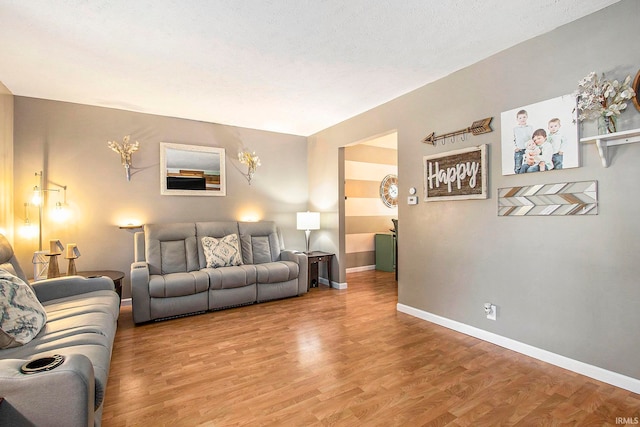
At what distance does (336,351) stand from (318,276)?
2799 millimetres

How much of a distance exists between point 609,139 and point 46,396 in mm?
3516

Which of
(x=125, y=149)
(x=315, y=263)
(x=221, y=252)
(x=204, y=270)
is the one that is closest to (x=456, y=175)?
(x=315, y=263)

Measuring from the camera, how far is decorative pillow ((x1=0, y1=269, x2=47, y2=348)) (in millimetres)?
1801

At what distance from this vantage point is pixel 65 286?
2.86 meters

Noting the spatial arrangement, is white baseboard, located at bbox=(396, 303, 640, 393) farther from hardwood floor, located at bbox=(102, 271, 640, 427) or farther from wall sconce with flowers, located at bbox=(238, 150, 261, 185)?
wall sconce with flowers, located at bbox=(238, 150, 261, 185)

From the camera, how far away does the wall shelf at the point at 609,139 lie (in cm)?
212

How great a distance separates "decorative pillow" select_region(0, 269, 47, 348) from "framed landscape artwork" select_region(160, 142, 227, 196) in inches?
110

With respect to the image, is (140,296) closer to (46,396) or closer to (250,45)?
(46,396)

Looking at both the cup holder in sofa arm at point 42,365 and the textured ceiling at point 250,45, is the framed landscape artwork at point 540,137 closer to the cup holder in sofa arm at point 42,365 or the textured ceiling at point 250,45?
the textured ceiling at point 250,45

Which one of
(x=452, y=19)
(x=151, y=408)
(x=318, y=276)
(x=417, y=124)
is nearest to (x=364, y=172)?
(x=318, y=276)

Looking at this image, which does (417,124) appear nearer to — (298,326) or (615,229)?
(615,229)

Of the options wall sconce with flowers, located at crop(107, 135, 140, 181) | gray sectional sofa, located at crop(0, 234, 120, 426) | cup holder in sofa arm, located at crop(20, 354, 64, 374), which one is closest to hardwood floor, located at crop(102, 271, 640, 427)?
gray sectional sofa, located at crop(0, 234, 120, 426)

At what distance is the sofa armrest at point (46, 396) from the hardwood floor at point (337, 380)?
27.7 inches

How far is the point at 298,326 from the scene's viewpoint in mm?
3486
